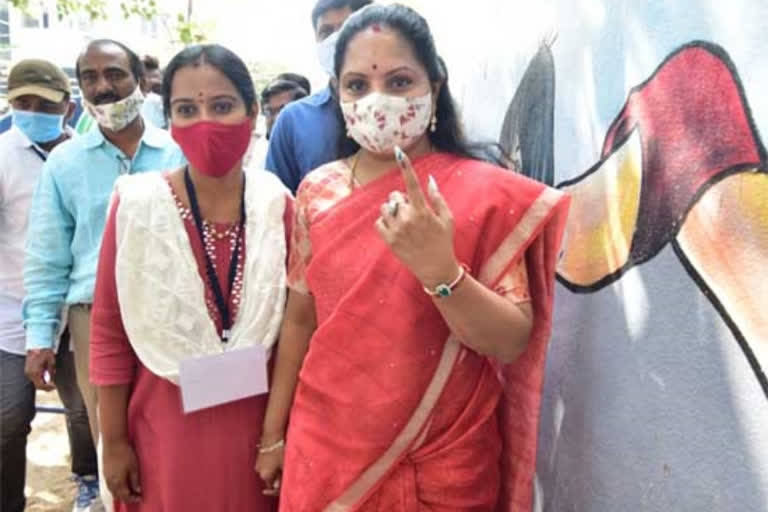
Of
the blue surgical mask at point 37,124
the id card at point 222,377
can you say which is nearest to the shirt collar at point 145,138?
the blue surgical mask at point 37,124

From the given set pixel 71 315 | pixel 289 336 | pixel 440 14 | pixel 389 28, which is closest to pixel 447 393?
pixel 289 336

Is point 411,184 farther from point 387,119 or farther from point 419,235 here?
point 387,119

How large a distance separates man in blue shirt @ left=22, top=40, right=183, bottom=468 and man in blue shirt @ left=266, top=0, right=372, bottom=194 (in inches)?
14.6

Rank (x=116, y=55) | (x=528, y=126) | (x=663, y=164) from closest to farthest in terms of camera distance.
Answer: (x=663, y=164) → (x=528, y=126) → (x=116, y=55)

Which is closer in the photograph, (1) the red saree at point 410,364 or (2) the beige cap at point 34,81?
(1) the red saree at point 410,364

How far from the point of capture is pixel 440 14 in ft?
11.1

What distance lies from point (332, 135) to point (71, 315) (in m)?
1.10

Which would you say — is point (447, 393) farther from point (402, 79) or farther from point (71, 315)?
point (71, 315)

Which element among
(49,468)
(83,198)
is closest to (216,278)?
(83,198)

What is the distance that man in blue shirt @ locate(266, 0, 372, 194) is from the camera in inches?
92.0

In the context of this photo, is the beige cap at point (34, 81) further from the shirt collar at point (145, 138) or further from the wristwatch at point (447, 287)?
the wristwatch at point (447, 287)

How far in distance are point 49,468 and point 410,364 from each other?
335 centimetres

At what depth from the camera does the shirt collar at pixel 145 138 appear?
2.35 metres

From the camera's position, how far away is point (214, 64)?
171 centimetres
